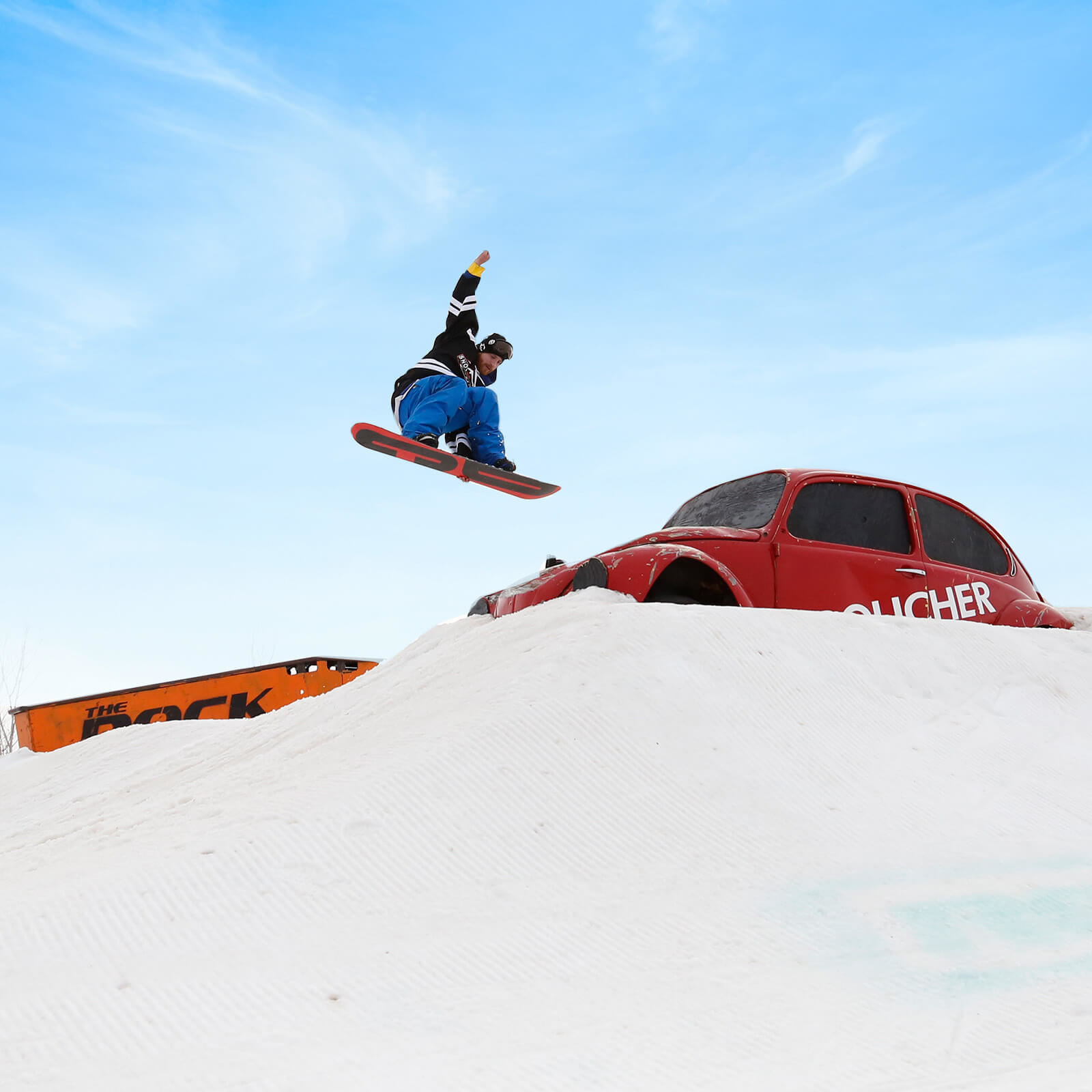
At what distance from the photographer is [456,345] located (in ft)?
27.5

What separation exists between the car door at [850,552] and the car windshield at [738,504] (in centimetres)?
15

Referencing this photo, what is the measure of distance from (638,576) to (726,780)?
67.8 inches


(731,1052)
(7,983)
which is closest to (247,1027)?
(7,983)

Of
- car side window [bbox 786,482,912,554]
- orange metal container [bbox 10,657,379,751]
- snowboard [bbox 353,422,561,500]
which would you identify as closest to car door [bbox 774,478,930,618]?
car side window [bbox 786,482,912,554]

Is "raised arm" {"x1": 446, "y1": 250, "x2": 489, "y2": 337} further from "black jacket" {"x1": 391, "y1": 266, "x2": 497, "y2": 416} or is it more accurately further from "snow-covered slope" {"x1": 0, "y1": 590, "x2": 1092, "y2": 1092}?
"snow-covered slope" {"x1": 0, "y1": 590, "x2": 1092, "y2": 1092}

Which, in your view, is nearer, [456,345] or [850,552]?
[850,552]

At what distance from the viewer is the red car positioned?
18.9 feet

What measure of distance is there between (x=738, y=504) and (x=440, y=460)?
2786 millimetres

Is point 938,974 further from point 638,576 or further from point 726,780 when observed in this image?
point 638,576

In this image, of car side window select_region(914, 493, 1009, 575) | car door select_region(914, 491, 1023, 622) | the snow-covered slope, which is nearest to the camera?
the snow-covered slope

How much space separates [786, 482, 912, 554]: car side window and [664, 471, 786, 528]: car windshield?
166 mm

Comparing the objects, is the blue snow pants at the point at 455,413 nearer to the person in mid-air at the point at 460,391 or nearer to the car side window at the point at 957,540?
the person in mid-air at the point at 460,391

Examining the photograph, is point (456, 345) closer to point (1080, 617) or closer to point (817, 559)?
point (817, 559)

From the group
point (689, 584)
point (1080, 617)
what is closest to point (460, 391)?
point (689, 584)
